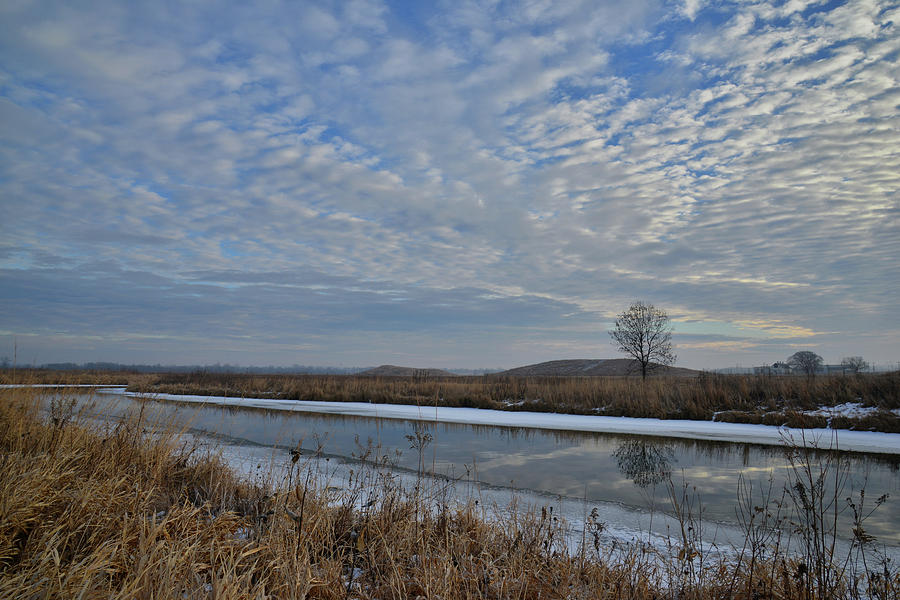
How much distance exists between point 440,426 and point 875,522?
35.0 feet

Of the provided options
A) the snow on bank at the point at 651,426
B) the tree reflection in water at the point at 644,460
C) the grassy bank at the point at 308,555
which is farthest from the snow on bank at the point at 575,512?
the snow on bank at the point at 651,426

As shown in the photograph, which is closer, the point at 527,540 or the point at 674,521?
the point at 527,540

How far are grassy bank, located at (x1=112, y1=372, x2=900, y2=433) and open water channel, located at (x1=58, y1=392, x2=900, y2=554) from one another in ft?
5.38

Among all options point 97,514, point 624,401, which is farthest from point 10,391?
point 624,401

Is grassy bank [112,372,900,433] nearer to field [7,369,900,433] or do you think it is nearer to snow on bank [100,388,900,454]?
field [7,369,900,433]

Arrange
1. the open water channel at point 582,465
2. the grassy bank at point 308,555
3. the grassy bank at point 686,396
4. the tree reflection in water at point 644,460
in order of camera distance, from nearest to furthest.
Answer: the grassy bank at point 308,555
the open water channel at point 582,465
the tree reflection in water at point 644,460
the grassy bank at point 686,396

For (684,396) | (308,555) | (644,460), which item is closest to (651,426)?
(684,396)

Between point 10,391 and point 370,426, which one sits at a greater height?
point 10,391

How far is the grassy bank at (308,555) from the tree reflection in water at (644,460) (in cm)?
346

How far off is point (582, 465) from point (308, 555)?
23.0 ft

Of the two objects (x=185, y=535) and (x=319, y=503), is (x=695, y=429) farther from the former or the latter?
(x=185, y=535)

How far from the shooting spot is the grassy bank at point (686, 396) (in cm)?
1418

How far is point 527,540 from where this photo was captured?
14.1ft

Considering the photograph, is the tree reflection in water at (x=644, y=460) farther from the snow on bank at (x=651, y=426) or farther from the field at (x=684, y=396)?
the field at (x=684, y=396)
